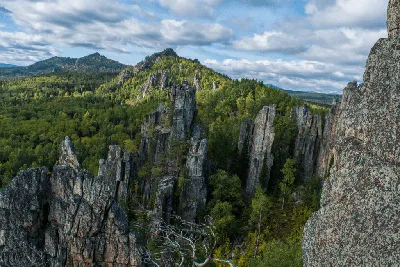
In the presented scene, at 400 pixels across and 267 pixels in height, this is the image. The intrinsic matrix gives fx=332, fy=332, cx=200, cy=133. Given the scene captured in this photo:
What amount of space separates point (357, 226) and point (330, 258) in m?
1.17

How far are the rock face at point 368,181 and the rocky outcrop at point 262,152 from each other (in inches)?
1694

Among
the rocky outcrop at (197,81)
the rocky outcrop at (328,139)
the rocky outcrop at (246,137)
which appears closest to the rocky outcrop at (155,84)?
the rocky outcrop at (197,81)

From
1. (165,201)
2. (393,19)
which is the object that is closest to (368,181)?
(393,19)

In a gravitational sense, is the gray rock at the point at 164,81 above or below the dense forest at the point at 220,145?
above

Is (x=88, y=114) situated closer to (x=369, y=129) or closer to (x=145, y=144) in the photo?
(x=145, y=144)

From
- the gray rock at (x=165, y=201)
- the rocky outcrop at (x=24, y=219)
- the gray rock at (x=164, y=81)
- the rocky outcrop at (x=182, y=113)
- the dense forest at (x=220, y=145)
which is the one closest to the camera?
the rocky outcrop at (x=24, y=219)

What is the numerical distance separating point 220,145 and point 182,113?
10659 mm

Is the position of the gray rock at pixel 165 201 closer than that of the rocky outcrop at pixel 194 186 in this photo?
Yes

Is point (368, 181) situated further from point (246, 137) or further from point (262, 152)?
point (246, 137)

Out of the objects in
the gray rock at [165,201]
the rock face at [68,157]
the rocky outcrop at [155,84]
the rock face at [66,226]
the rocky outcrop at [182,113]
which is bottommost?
the gray rock at [165,201]

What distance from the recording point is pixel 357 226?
831cm

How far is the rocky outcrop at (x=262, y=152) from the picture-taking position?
170ft

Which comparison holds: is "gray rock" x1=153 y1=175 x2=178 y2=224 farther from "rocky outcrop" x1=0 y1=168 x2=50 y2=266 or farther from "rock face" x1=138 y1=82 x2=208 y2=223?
"rocky outcrop" x1=0 y1=168 x2=50 y2=266

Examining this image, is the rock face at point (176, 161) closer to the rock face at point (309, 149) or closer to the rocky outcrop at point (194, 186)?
the rocky outcrop at point (194, 186)
